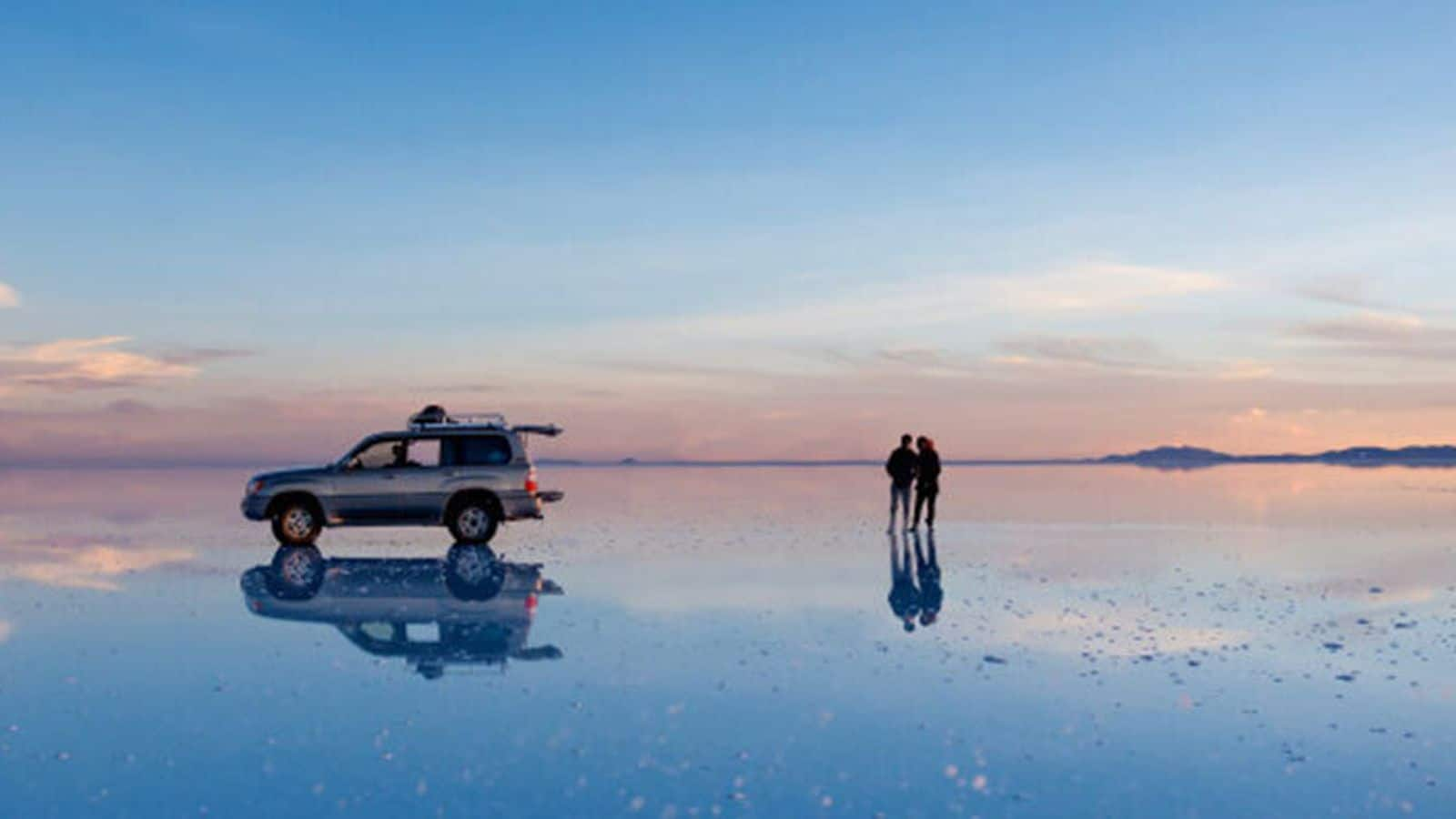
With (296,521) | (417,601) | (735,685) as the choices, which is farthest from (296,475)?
(735,685)

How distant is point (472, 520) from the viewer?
72.7 feet

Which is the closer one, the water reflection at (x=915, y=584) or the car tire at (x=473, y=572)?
the water reflection at (x=915, y=584)

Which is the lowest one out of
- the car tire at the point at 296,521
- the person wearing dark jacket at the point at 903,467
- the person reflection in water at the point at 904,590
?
the person reflection in water at the point at 904,590

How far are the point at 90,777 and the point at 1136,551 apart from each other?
1804 cm

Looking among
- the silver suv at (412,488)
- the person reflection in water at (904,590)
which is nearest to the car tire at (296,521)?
the silver suv at (412,488)

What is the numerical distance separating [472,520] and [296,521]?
3.28 meters

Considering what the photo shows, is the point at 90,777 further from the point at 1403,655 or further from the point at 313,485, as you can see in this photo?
the point at 313,485

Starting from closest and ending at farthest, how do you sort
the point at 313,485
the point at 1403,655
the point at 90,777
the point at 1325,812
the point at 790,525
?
the point at 1325,812, the point at 90,777, the point at 1403,655, the point at 313,485, the point at 790,525

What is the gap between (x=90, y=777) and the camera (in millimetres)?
7254

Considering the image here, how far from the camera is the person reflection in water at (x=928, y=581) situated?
13695 millimetres

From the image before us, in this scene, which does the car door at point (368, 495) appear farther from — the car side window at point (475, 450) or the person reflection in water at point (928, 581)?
the person reflection in water at point (928, 581)

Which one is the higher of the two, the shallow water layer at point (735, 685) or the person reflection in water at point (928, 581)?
the person reflection in water at point (928, 581)

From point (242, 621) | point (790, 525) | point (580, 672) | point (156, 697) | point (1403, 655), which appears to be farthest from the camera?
point (790, 525)

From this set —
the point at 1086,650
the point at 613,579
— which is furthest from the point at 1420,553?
the point at 613,579
